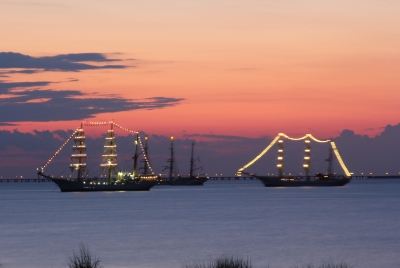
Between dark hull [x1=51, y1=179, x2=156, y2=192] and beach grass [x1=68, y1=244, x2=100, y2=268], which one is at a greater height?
beach grass [x1=68, y1=244, x2=100, y2=268]

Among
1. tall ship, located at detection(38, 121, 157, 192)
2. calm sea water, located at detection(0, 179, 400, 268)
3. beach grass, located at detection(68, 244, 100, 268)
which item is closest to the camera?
beach grass, located at detection(68, 244, 100, 268)

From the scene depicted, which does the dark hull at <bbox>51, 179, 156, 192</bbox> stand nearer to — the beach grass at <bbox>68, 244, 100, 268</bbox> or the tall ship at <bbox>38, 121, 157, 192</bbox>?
the tall ship at <bbox>38, 121, 157, 192</bbox>

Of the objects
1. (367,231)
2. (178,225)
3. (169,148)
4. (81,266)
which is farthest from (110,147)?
(81,266)

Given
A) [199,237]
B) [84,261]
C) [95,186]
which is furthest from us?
[95,186]

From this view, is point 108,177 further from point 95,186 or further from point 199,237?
point 199,237

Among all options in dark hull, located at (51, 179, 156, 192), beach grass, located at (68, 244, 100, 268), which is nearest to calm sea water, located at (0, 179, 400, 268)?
beach grass, located at (68, 244, 100, 268)

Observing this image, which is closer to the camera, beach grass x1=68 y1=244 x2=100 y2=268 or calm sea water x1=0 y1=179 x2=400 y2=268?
beach grass x1=68 y1=244 x2=100 y2=268

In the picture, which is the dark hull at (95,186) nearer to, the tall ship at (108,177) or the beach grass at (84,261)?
the tall ship at (108,177)

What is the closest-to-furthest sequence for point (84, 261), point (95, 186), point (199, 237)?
point (84, 261) < point (199, 237) < point (95, 186)

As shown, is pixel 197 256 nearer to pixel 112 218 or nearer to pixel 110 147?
pixel 112 218

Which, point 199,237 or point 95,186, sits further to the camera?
point 95,186

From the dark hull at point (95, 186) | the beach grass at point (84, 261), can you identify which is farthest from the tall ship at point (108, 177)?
the beach grass at point (84, 261)

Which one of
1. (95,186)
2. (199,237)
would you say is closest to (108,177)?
(95,186)

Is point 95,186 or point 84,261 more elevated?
point 84,261
